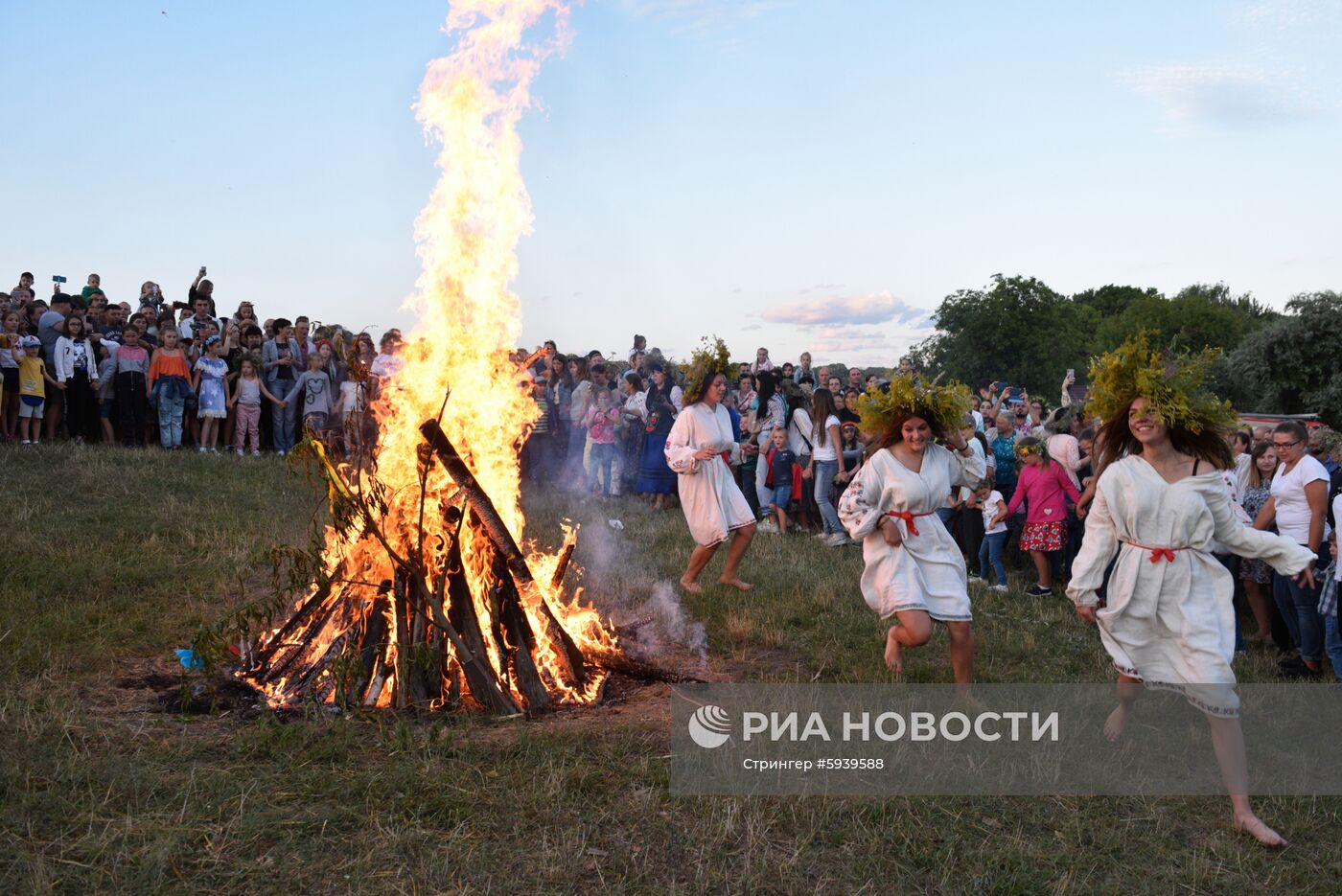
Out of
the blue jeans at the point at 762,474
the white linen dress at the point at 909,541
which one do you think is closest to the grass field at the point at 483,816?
the white linen dress at the point at 909,541

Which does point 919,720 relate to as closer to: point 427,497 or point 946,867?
point 946,867

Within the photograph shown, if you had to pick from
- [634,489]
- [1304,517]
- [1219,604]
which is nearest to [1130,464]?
[1219,604]

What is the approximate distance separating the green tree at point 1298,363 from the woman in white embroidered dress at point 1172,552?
33258 mm

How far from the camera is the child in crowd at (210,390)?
1402 cm

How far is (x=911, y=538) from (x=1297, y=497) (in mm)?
3286

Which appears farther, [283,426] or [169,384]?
[283,426]

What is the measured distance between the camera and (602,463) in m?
15.0

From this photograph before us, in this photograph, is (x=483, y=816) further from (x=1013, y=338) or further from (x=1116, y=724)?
(x=1013, y=338)

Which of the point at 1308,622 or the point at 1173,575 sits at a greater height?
the point at 1173,575

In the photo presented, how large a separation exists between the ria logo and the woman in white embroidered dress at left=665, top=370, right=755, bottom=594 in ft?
10.9

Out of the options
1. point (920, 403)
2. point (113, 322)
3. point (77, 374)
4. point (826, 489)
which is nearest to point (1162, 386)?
point (920, 403)

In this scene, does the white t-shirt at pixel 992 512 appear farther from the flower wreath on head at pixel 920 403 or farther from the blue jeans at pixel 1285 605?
the flower wreath on head at pixel 920 403

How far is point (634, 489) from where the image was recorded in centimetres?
1501

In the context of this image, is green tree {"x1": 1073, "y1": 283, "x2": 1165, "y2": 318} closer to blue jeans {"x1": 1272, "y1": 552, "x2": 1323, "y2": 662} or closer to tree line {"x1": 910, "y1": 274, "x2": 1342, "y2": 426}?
tree line {"x1": 910, "y1": 274, "x2": 1342, "y2": 426}
